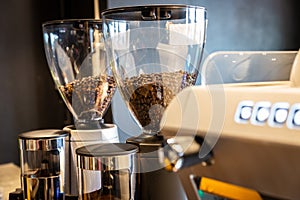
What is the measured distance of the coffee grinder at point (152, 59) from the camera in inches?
27.5

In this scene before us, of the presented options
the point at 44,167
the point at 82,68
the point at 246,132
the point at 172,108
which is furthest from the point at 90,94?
the point at 246,132

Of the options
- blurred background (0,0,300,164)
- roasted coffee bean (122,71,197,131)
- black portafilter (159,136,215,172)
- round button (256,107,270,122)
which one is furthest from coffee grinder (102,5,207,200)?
blurred background (0,0,300,164)

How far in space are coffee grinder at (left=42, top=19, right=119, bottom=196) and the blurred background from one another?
0.58 metres

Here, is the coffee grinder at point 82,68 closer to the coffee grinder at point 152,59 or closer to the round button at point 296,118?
the coffee grinder at point 152,59

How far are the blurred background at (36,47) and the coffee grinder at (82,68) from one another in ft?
1.90

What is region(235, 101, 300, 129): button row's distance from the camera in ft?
1.30

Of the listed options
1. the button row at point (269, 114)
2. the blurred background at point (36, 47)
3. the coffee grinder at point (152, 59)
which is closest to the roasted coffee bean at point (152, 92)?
the coffee grinder at point (152, 59)

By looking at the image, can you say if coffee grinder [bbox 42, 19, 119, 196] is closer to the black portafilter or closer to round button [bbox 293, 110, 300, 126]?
the black portafilter

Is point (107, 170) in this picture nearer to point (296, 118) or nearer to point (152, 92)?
point (152, 92)

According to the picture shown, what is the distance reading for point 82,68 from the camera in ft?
3.27

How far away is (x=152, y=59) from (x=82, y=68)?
300mm

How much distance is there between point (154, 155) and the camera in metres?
0.68

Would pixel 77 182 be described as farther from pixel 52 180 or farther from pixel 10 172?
pixel 10 172

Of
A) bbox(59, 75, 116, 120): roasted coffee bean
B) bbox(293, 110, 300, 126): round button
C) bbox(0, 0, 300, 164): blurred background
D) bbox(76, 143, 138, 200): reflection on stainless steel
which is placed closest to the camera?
bbox(293, 110, 300, 126): round button
